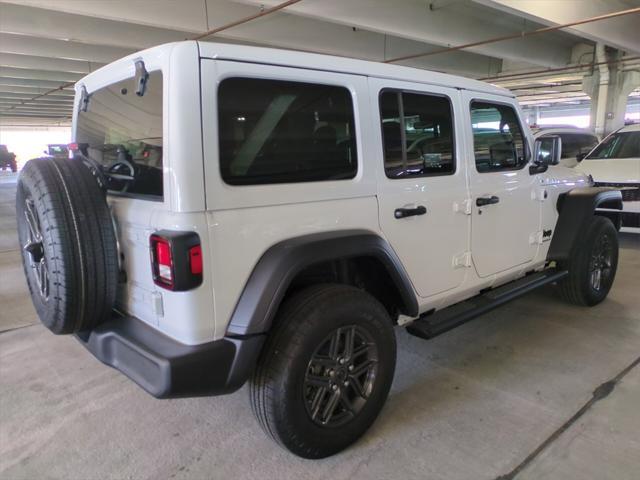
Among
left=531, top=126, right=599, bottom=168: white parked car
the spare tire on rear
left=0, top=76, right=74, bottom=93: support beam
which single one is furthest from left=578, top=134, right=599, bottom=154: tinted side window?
left=0, top=76, right=74, bottom=93: support beam

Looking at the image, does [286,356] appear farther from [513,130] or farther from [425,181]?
[513,130]

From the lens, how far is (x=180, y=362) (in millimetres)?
1794

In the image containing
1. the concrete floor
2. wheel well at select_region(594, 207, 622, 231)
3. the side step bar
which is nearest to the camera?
the concrete floor

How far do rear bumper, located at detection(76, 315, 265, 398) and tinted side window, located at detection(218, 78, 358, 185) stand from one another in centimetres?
69

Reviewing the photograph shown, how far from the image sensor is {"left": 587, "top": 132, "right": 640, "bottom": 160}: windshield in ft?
23.5

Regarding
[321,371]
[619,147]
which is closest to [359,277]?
[321,371]

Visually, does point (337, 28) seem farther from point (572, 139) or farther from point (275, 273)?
point (275, 273)

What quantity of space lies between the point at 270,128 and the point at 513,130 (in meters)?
2.14

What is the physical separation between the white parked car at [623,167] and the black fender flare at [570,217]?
318 centimetres

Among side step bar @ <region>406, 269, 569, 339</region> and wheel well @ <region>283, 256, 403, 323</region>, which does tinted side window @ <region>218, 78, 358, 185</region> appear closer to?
wheel well @ <region>283, 256, 403, 323</region>

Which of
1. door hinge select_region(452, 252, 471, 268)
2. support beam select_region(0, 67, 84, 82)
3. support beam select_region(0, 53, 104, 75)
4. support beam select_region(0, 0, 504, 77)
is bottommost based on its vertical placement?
door hinge select_region(452, 252, 471, 268)

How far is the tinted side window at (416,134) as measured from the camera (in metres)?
2.45

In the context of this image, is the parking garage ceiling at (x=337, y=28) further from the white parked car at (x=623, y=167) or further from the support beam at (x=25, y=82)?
the white parked car at (x=623, y=167)

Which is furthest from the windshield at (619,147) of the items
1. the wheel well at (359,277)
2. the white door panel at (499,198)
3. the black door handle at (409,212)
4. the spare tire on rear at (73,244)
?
the spare tire on rear at (73,244)
